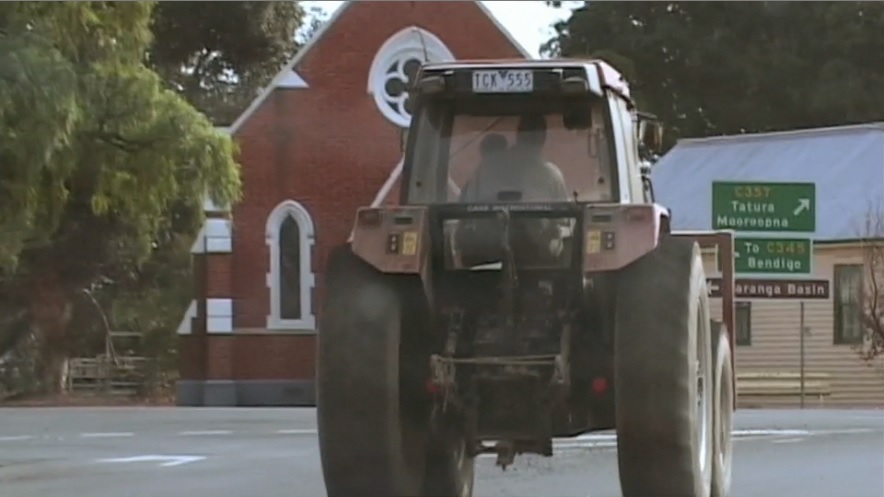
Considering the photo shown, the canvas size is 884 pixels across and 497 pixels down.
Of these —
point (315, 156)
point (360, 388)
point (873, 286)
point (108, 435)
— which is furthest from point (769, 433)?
point (315, 156)

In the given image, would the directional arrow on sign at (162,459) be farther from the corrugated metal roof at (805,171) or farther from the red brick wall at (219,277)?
the corrugated metal roof at (805,171)

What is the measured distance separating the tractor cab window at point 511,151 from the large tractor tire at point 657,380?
41.2 inches

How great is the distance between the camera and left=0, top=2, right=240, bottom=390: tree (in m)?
20.0

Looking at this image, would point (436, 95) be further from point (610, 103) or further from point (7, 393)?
point (7, 393)

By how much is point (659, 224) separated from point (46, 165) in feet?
46.4

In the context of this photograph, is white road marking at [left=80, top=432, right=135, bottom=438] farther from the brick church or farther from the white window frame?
the white window frame

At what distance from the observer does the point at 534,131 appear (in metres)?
9.52

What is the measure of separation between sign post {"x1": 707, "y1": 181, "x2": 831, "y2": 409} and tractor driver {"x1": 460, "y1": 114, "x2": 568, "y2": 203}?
21.7 metres

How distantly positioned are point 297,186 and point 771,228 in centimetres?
1027

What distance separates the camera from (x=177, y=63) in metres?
47.8

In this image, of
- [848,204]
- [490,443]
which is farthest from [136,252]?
[490,443]

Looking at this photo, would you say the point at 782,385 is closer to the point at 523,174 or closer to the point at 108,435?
the point at 108,435

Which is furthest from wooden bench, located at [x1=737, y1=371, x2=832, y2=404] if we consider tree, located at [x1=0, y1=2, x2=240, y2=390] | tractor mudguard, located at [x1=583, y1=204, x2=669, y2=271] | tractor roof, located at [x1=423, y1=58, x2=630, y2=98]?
tractor mudguard, located at [x1=583, y1=204, x2=669, y2=271]

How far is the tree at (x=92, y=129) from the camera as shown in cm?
2003
